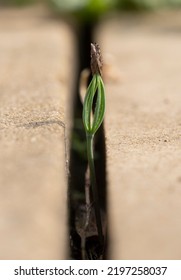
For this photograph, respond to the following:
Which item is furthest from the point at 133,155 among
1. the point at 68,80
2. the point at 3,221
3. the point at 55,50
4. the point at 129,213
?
the point at 55,50

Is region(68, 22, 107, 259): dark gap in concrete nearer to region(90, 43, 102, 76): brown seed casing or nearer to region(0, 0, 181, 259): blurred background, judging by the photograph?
region(0, 0, 181, 259): blurred background

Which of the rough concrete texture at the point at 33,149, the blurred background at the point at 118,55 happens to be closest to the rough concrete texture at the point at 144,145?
the blurred background at the point at 118,55

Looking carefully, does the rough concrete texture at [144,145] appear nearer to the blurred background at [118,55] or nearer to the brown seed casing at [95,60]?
the blurred background at [118,55]

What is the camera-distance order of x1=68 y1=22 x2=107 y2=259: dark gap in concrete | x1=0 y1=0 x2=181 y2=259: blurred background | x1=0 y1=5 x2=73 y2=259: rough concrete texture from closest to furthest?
1. x1=0 y1=5 x2=73 y2=259: rough concrete texture
2. x1=68 y1=22 x2=107 y2=259: dark gap in concrete
3. x1=0 y1=0 x2=181 y2=259: blurred background

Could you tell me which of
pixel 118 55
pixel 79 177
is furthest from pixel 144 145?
pixel 118 55

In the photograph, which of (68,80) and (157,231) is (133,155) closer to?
(157,231)

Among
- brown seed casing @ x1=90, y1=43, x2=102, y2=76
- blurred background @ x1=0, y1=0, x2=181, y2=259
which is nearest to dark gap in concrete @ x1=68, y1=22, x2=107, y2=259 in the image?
blurred background @ x1=0, y1=0, x2=181, y2=259
